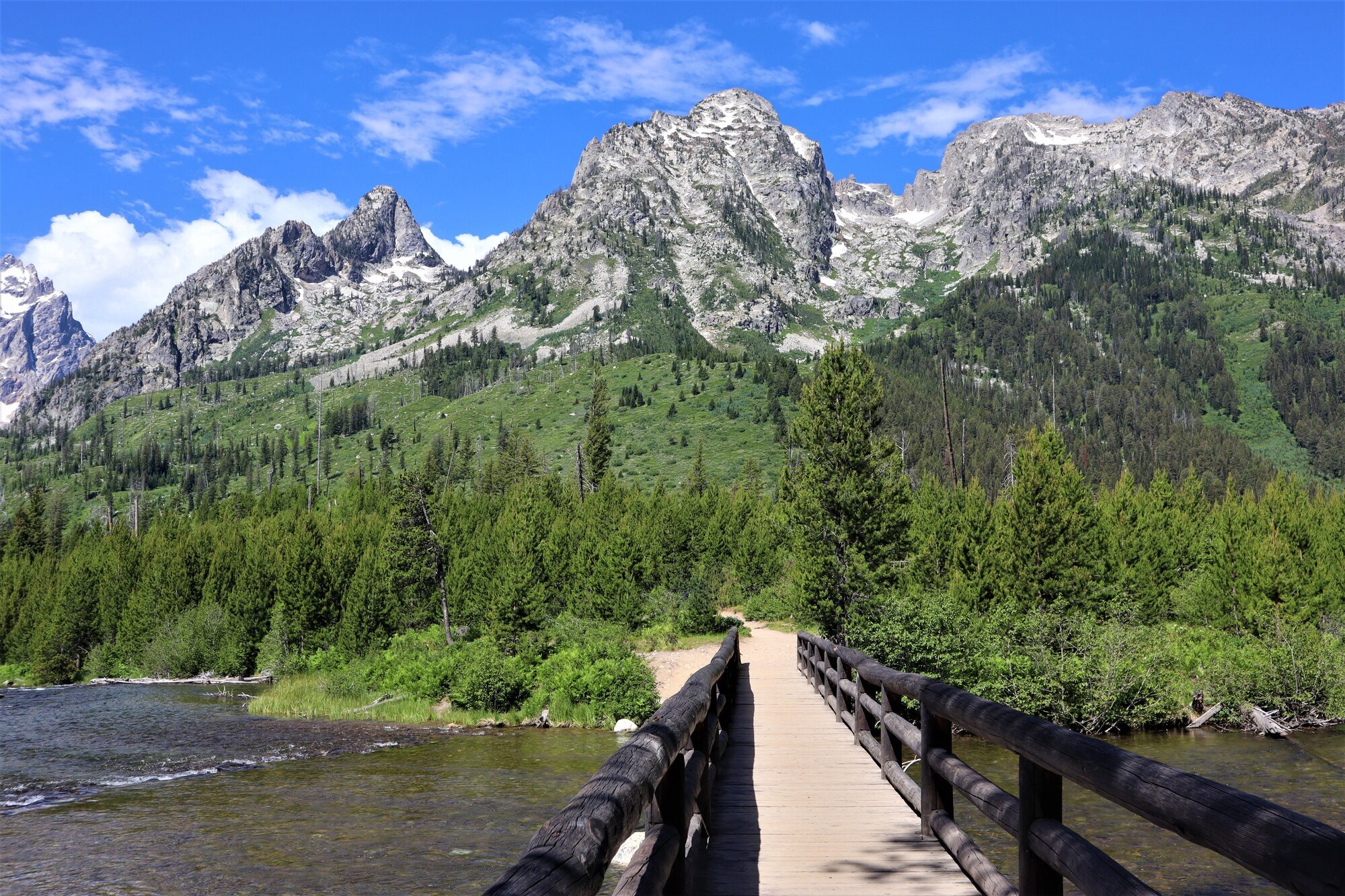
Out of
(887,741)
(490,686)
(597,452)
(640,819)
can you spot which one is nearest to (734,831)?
(887,741)

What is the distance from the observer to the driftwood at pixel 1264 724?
26600mm

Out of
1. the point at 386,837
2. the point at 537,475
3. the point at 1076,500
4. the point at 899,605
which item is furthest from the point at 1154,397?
the point at 386,837

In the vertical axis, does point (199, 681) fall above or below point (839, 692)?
below

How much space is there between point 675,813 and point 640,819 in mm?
1360

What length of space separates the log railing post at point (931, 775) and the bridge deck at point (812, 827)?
205 mm

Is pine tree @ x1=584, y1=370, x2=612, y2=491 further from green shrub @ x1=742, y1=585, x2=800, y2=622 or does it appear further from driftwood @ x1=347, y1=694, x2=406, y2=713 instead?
driftwood @ x1=347, y1=694, x2=406, y2=713

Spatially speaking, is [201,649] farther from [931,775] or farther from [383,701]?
[931,775]

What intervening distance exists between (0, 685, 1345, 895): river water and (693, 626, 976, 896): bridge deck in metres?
5.92

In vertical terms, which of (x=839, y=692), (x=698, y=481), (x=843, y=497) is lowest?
(x=839, y=692)

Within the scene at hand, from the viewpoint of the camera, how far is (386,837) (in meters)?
17.3

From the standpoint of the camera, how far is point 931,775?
6.71m

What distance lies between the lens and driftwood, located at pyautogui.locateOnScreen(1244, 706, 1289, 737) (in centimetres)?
2660

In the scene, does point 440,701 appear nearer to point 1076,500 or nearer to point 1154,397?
point 1076,500

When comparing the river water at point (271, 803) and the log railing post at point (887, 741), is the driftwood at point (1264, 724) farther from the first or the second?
the log railing post at point (887, 741)
